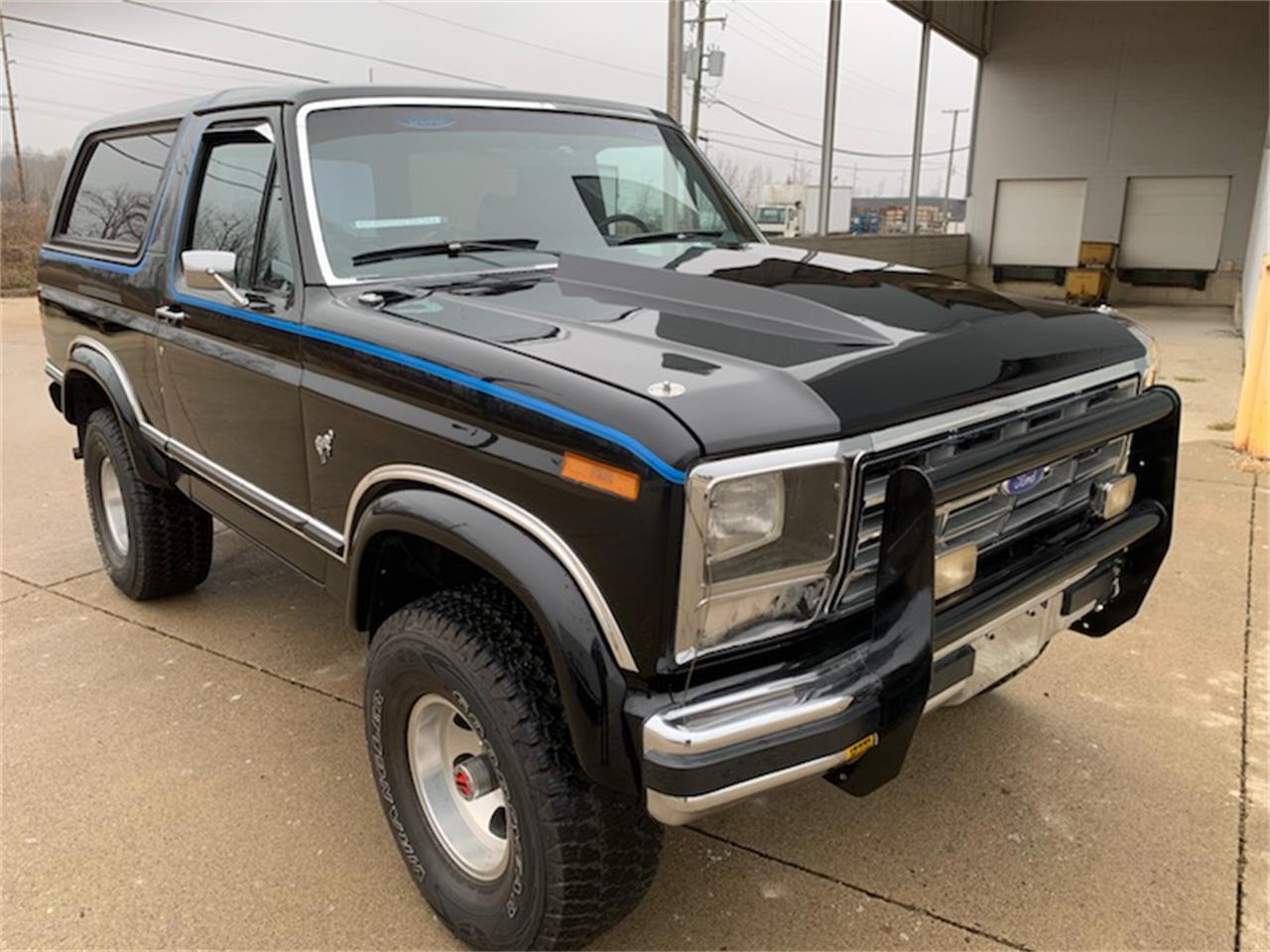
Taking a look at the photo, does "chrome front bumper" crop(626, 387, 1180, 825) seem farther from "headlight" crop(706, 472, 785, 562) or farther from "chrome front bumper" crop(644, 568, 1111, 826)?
"headlight" crop(706, 472, 785, 562)

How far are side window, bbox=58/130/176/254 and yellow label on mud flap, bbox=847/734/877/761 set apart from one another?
10.8ft

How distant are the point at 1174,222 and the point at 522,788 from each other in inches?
876

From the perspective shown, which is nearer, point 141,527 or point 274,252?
point 274,252

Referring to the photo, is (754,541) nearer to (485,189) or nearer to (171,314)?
(485,189)

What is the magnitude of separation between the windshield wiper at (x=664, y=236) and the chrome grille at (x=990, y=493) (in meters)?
1.56

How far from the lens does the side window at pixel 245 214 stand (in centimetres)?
296

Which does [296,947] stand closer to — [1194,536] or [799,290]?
[799,290]

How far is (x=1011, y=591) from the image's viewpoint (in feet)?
7.27

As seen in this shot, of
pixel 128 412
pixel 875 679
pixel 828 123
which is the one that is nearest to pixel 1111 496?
pixel 875 679

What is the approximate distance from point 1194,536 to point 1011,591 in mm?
3646

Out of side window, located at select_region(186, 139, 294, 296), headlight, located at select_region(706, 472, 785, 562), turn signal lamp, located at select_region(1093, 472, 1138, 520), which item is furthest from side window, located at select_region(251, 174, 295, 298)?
turn signal lamp, located at select_region(1093, 472, 1138, 520)

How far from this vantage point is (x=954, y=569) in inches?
82.8

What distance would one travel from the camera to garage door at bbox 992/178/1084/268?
69.5 ft

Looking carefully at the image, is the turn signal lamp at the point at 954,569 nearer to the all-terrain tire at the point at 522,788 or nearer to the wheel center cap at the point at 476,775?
the all-terrain tire at the point at 522,788
